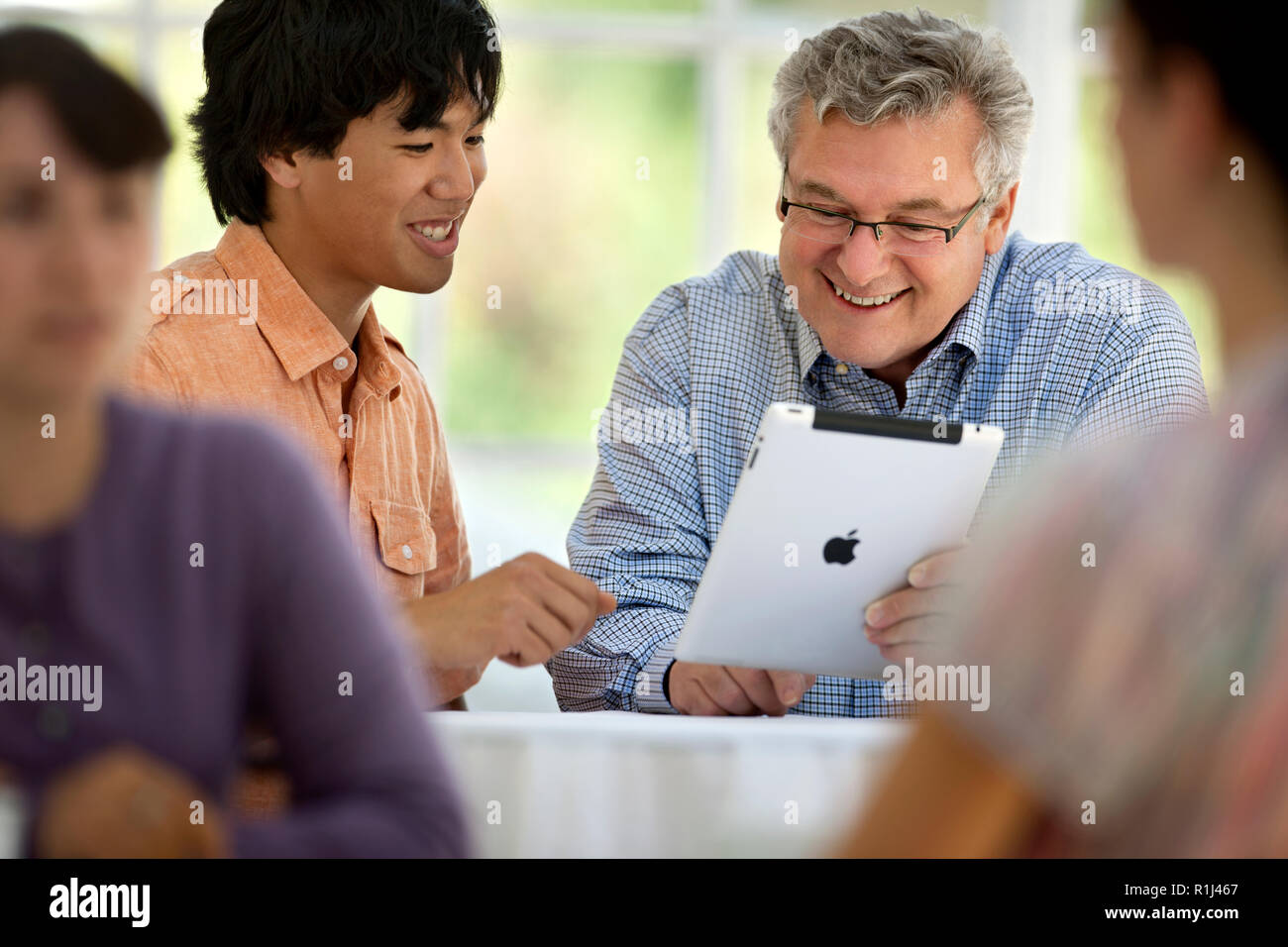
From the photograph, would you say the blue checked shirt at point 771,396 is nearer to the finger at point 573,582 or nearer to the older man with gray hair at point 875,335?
the older man with gray hair at point 875,335

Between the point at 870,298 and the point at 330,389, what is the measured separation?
745 millimetres

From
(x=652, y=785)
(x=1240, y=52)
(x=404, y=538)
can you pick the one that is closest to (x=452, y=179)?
(x=404, y=538)

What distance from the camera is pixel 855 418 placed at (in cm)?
120

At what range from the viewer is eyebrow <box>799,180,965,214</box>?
67.3 inches

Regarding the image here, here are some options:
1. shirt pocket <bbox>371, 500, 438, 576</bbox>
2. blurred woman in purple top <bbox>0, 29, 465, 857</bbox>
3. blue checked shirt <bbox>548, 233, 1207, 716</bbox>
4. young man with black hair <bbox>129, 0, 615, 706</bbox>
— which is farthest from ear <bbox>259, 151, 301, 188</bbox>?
blurred woman in purple top <bbox>0, 29, 465, 857</bbox>

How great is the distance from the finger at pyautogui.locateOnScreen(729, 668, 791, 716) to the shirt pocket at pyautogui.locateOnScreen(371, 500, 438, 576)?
0.44 m

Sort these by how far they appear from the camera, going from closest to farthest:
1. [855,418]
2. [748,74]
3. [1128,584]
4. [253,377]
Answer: [1128,584]
[855,418]
[253,377]
[748,74]

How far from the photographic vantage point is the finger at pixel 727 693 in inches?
55.9

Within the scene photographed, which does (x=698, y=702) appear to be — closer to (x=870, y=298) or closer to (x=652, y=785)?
(x=652, y=785)

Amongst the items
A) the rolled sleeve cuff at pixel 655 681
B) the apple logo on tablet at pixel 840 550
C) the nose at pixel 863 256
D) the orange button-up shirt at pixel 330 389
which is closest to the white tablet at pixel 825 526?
the apple logo on tablet at pixel 840 550

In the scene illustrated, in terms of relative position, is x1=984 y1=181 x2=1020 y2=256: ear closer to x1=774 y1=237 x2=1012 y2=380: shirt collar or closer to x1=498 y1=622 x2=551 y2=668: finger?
x1=774 y1=237 x2=1012 y2=380: shirt collar

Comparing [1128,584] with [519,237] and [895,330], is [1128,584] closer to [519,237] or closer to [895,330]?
[895,330]
